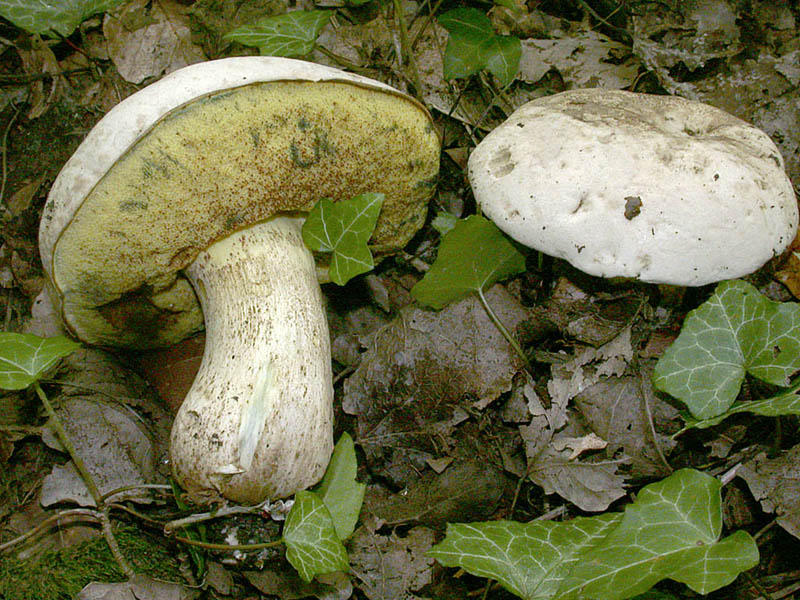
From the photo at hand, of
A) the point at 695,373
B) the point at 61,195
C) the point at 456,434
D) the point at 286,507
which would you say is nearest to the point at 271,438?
the point at 286,507

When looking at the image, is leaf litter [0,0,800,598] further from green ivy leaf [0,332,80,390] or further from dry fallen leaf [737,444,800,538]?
green ivy leaf [0,332,80,390]

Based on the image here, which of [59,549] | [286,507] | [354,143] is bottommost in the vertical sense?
[59,549]

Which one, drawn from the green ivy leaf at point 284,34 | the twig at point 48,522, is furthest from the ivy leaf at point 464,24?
the twig at point 48,522

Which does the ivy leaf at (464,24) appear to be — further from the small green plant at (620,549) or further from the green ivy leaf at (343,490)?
the small green plant at (620,549)

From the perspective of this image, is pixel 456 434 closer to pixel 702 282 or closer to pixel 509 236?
pixel 509 236

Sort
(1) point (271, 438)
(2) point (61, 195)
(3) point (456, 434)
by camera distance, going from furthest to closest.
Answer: (3) point (456, 434), (1) point (271, 438), (2) point (61, 195)

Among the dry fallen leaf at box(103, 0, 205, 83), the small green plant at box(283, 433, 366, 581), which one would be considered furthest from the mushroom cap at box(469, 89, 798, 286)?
the dry fallen leaf at box(103, 0, 205, 83)

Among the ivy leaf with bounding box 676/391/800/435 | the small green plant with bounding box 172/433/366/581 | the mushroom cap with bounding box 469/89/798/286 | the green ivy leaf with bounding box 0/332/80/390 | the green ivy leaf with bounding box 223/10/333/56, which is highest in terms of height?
the green ivy leaf with bounding box 223/10/333/56
